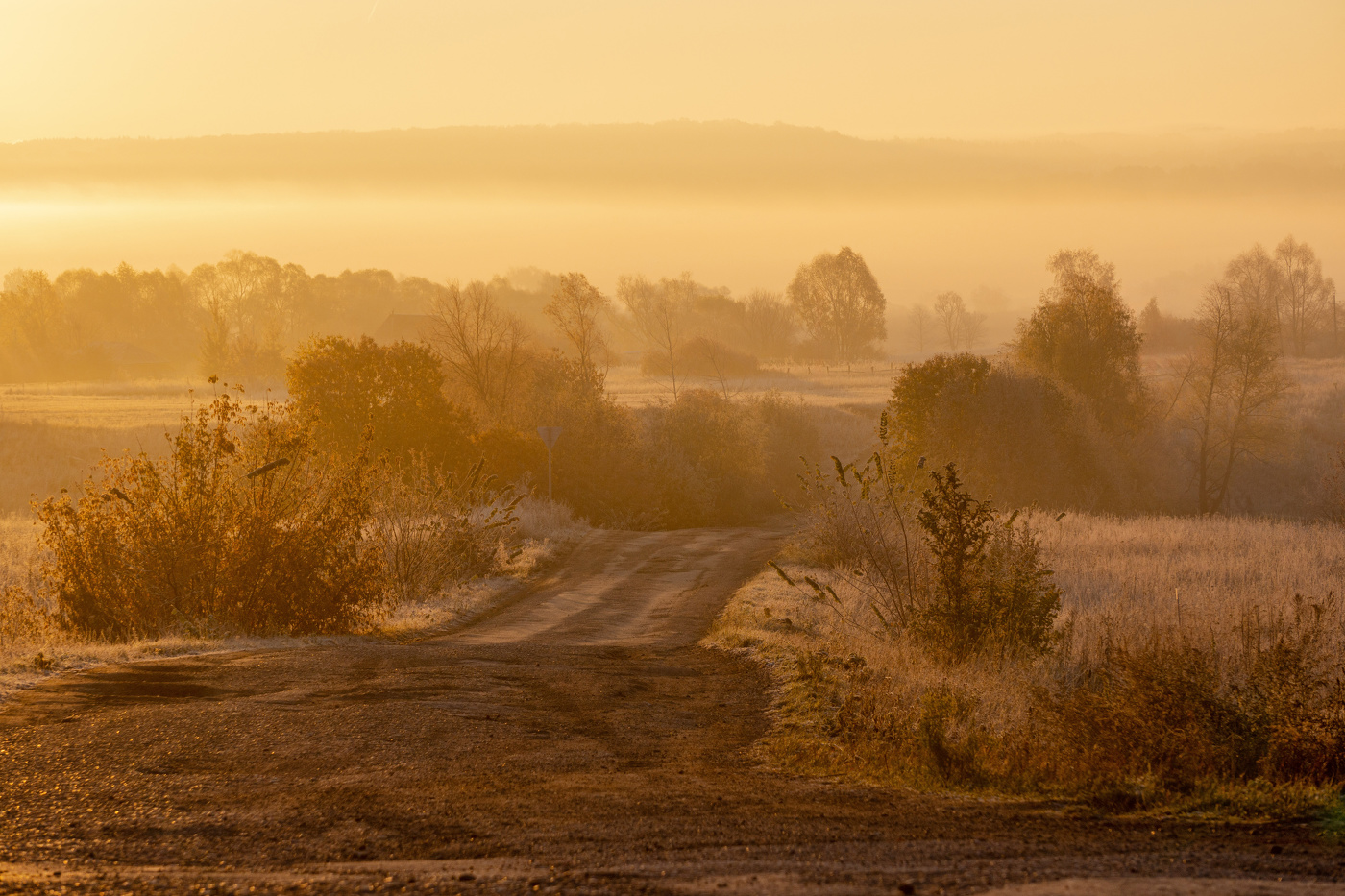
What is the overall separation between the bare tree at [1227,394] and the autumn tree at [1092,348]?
3.37 m

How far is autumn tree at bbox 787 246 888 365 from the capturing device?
10175 cm

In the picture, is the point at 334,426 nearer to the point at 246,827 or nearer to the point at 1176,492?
the point at 246,827

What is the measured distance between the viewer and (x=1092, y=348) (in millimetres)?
53750

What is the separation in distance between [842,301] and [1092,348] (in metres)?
49.4

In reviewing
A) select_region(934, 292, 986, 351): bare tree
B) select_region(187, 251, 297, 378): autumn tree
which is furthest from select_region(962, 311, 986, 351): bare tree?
select_region(187, 251, 297, 378): autumn tree

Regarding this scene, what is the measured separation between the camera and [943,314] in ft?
502

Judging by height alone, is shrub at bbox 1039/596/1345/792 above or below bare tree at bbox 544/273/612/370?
below

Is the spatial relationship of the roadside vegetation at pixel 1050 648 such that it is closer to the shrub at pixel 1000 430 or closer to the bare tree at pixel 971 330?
the shrub at pixel 1000 430

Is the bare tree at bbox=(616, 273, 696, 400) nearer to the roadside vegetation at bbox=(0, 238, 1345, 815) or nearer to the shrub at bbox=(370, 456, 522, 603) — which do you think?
the roadside vegetation at bbox=(0, 238, 1345, 815)

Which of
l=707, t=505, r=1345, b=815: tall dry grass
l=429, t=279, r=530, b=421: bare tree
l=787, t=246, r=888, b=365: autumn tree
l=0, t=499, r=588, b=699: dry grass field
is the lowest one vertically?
l=0, t=499, r=588, b=699: dry grass field

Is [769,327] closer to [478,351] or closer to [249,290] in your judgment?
[249,290]

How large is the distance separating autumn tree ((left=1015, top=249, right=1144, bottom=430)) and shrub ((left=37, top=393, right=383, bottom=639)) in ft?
141

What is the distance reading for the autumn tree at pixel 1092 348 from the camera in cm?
5312

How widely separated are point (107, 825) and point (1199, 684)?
7843 mm
